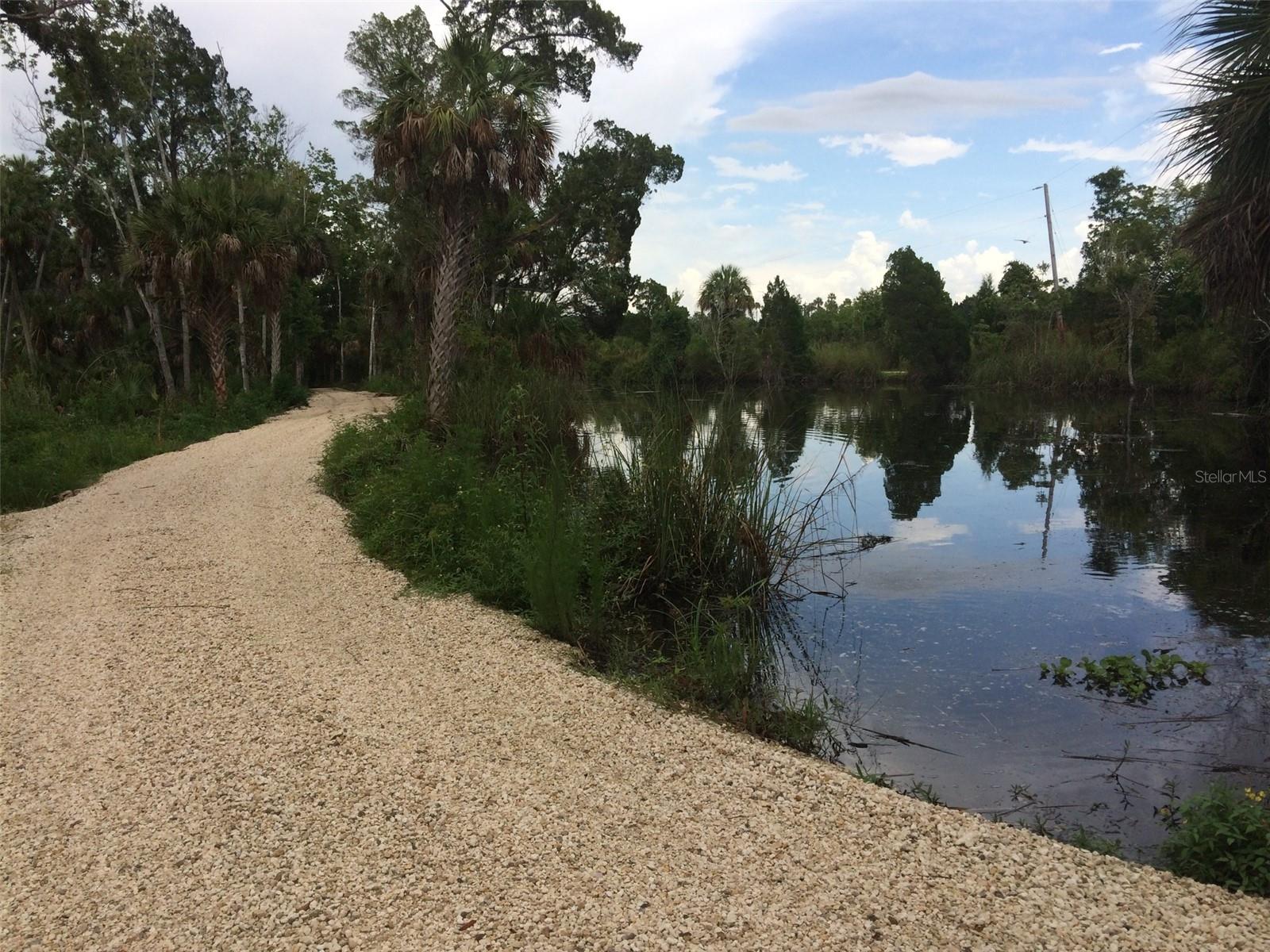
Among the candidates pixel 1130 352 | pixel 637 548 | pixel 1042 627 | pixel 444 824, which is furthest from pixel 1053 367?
pixel 444 824

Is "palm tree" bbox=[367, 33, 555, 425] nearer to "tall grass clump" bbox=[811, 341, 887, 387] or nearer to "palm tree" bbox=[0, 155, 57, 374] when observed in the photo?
"palm tree" bbox=[0, 155, 57, 374]

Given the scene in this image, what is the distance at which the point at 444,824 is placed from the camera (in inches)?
149

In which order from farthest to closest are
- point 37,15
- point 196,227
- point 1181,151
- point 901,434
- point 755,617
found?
point 901,434
point 196,227
point 1181,151
point 37,15
point 755,617

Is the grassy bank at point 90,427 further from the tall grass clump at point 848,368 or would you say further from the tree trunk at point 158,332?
the tall grass clump at point 848,368

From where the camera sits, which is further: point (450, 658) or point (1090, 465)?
point (1090, 465)

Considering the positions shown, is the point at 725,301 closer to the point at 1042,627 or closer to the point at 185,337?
the point at 185,337

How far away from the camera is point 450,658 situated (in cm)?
602

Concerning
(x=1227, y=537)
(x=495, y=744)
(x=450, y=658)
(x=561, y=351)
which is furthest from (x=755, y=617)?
(x=561, y=351)

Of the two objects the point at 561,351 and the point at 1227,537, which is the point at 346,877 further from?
the point at 561,351

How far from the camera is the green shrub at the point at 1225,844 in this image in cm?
347

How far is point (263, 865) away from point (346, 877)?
14.5 inches

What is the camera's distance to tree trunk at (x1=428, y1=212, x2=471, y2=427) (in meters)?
14.0

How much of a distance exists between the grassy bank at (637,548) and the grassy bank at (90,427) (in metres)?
5.01

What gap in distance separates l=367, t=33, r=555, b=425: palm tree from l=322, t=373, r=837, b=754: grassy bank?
438cm
